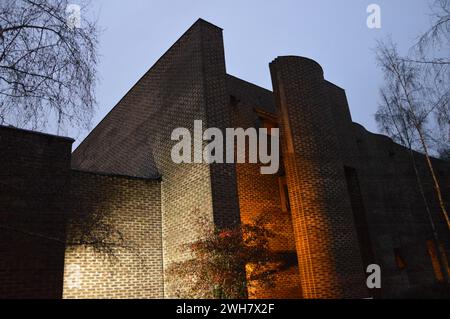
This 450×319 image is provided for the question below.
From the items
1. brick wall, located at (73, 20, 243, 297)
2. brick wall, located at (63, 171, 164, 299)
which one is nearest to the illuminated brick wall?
brick wall, located at (73, 20, 243, 297)

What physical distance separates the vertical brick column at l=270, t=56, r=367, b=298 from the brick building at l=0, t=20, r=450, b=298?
4cm

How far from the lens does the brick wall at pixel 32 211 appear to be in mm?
6695

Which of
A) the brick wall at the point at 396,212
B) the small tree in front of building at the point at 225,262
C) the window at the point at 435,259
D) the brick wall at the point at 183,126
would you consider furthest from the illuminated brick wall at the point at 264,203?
the window at the point at 435,259

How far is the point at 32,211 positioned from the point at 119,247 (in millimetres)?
2747

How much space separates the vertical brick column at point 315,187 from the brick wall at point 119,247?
4232mm

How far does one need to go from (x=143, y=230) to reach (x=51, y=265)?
10.4ft

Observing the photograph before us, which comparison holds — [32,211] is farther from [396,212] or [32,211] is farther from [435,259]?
[435,259]

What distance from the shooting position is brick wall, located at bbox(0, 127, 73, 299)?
6695 mm

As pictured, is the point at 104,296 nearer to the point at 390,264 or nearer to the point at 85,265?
the point at 85,265

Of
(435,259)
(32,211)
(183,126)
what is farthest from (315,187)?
(435,259)

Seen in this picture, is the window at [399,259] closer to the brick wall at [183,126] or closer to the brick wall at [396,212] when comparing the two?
the brick wall at [396,212]

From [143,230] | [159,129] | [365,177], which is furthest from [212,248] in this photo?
[365,177]

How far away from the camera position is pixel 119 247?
30.5ft

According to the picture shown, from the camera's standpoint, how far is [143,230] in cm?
996
